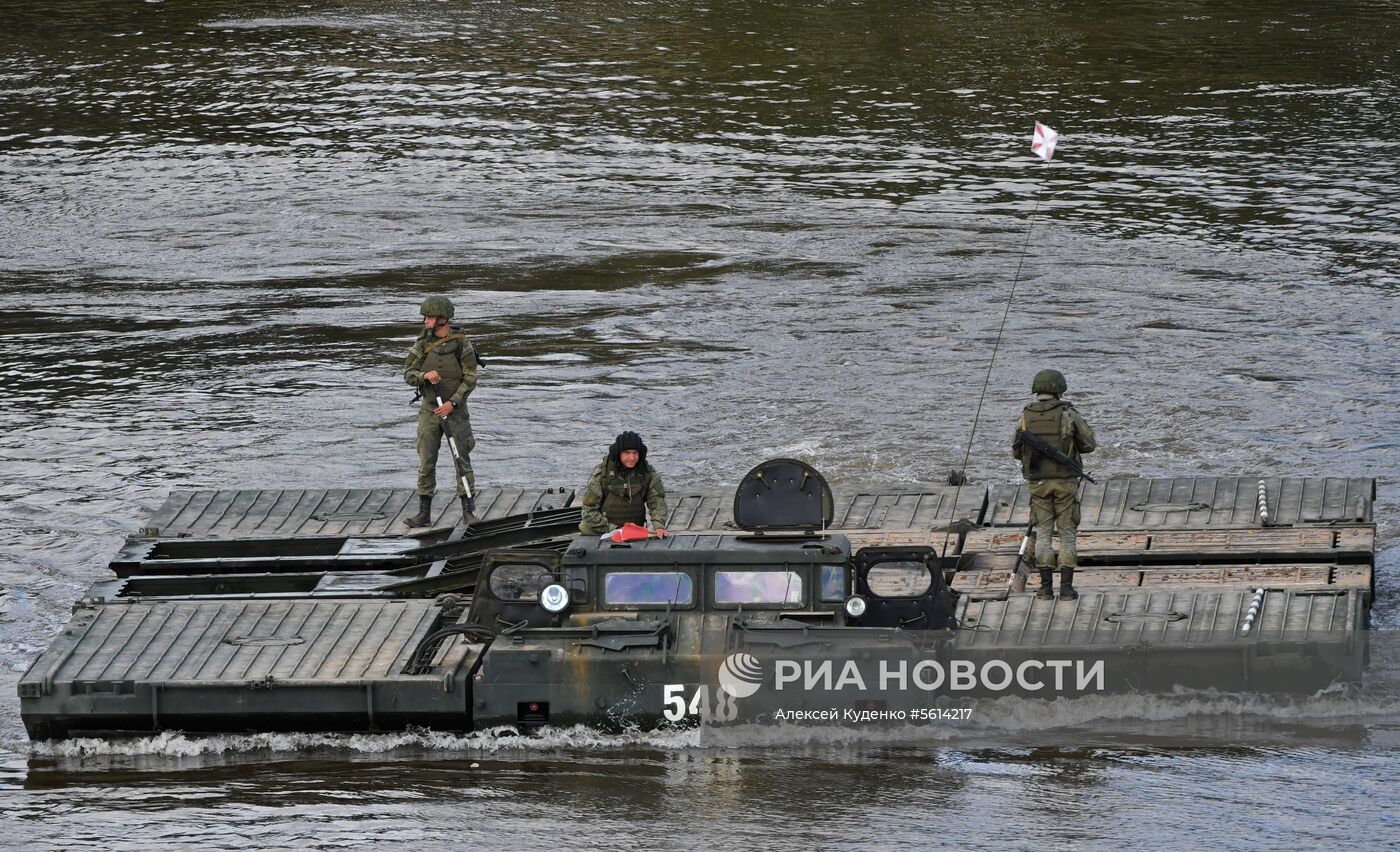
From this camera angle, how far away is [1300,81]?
36469mm

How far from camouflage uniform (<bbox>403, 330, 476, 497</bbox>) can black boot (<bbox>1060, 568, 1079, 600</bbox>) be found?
4966 millimetres

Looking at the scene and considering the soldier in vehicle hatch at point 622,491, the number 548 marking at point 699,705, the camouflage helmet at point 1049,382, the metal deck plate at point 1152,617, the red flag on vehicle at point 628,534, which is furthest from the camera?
the soldier in vehicle hatch at point 622,491

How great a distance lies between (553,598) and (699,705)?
119 centimetres

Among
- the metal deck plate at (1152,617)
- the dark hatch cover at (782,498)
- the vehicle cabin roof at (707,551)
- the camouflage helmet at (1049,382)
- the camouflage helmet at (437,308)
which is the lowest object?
the metal deck plate at (1152,617)

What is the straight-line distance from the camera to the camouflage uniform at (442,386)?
16.4 metres

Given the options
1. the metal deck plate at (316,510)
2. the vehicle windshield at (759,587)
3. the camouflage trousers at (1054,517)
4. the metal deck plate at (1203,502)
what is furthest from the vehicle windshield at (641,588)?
the metal deck plate at (1203,502)

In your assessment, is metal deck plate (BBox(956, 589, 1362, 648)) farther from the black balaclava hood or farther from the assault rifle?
the black balaclava hood

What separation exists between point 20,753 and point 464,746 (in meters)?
2.96

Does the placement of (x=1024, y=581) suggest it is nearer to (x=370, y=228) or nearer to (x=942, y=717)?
(x=942, y=717)

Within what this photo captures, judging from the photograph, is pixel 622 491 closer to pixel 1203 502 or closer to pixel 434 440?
pixel 434 440

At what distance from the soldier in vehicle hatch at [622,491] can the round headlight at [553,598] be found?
116 centimetres

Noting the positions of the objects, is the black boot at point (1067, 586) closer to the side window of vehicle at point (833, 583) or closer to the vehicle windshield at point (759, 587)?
the side window of vehicle at point (833, 583)

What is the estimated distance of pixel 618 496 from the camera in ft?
47.1

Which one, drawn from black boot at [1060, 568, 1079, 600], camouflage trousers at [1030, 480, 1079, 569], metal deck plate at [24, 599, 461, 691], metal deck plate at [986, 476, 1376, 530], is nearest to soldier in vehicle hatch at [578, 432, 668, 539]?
metal deck plate at [24, 599, 461, 691]
